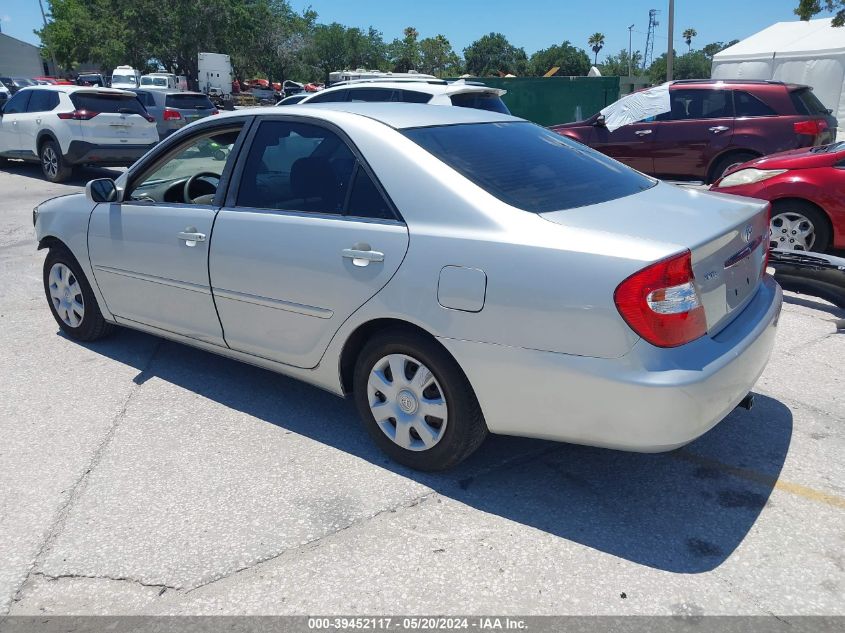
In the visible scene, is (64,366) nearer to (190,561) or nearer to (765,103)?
(190,561)

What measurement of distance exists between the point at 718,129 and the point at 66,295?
8979 millimetres

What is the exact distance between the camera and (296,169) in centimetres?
371

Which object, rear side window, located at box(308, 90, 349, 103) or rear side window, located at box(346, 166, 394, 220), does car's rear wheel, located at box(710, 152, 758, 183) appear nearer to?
rear side window, located at box(308, 90, 349, 103)

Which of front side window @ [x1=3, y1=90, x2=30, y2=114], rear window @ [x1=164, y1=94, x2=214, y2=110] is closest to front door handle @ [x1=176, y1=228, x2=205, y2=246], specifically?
front side window @ [x1=3, y1=90, x2=30, y2=114]

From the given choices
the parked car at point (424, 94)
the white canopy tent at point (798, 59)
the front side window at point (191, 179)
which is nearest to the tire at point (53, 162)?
the parked car at point (424, 94)

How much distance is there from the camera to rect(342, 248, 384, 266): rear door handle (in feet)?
10.5

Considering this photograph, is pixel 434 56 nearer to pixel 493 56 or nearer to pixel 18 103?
pixel 493 56

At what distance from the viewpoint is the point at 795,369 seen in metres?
4.54

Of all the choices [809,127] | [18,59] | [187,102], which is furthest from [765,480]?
[18,59]

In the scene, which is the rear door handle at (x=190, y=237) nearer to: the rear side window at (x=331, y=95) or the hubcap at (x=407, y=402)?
the hubcap at (x=407, y=402)

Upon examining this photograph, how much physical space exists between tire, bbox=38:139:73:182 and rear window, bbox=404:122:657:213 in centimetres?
1159

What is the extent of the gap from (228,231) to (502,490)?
1.91m

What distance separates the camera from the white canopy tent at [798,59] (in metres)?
23.4

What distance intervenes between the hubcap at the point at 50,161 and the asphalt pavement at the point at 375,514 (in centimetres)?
1036
